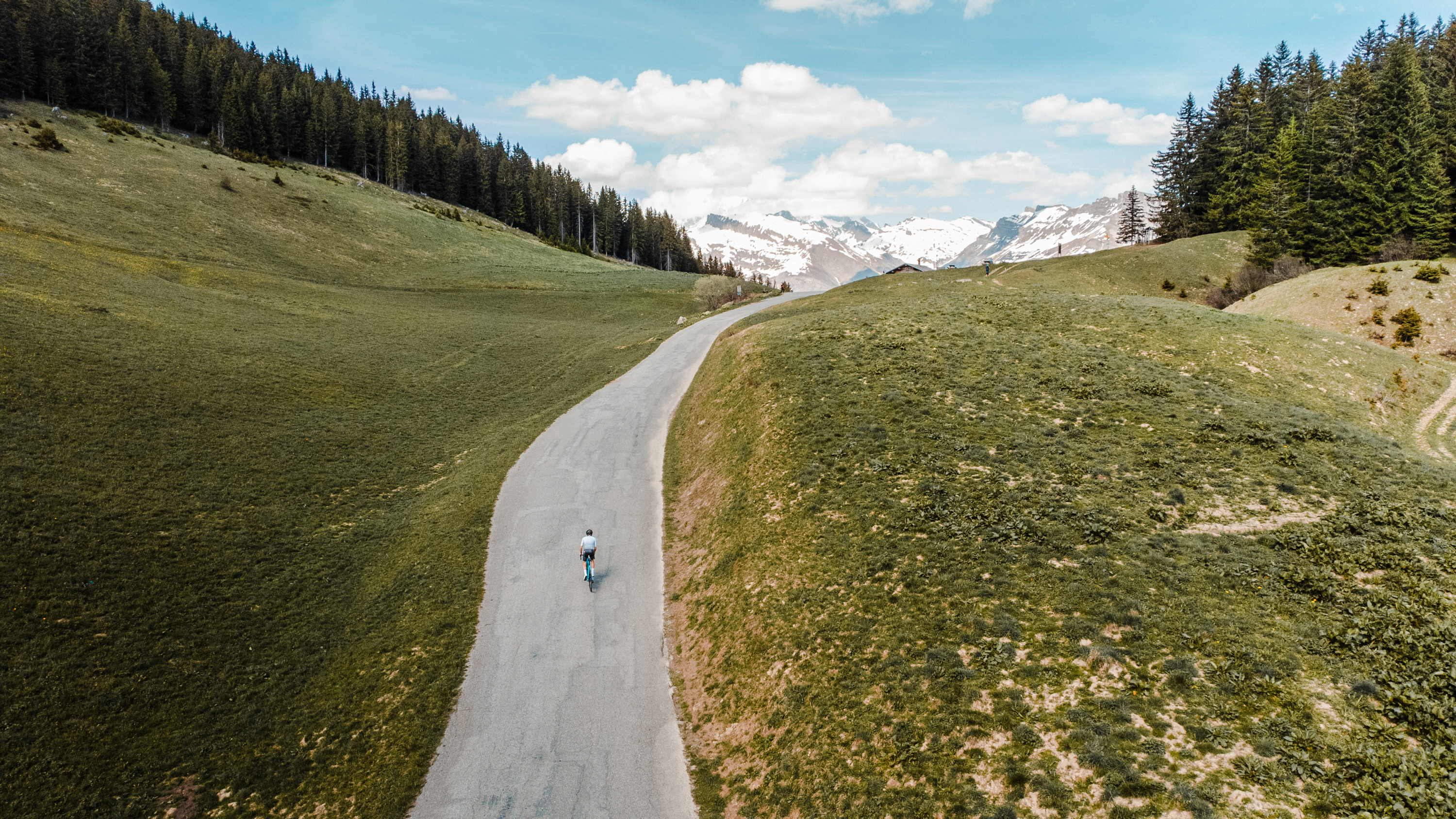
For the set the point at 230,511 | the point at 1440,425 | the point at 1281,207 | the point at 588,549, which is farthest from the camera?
the point at 1281,207

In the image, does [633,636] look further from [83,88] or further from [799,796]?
[83,88]

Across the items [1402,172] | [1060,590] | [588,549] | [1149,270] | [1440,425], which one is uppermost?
[1402,172]

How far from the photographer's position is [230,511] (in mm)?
24984

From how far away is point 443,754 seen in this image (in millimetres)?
15969

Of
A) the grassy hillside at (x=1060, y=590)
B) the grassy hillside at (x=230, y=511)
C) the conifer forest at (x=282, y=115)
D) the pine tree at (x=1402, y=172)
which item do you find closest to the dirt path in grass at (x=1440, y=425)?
the grassy hillside at (x=1060, y=590)

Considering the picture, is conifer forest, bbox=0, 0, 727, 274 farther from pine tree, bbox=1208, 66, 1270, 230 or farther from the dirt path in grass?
the dirt path in grass

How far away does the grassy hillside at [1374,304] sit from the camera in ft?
141

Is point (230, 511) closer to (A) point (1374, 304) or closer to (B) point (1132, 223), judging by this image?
(A) point (1374, 304)

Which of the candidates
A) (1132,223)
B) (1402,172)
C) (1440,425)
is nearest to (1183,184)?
(1132,223)

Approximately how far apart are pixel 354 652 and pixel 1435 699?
26932mm

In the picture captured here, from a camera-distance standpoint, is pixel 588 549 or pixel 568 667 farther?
pixel 588 549

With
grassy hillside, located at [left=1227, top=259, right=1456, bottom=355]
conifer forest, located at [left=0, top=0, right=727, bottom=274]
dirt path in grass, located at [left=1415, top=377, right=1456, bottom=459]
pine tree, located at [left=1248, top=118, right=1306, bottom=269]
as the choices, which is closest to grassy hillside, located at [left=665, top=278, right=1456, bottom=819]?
dirt path in grass, located at [left=1415, top=377, right=1456, bottom=459]

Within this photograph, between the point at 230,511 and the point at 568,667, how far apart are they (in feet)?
56.7

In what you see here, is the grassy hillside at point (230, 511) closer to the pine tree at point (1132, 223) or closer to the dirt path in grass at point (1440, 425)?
the dirt path in grass at point (1440, 425)
